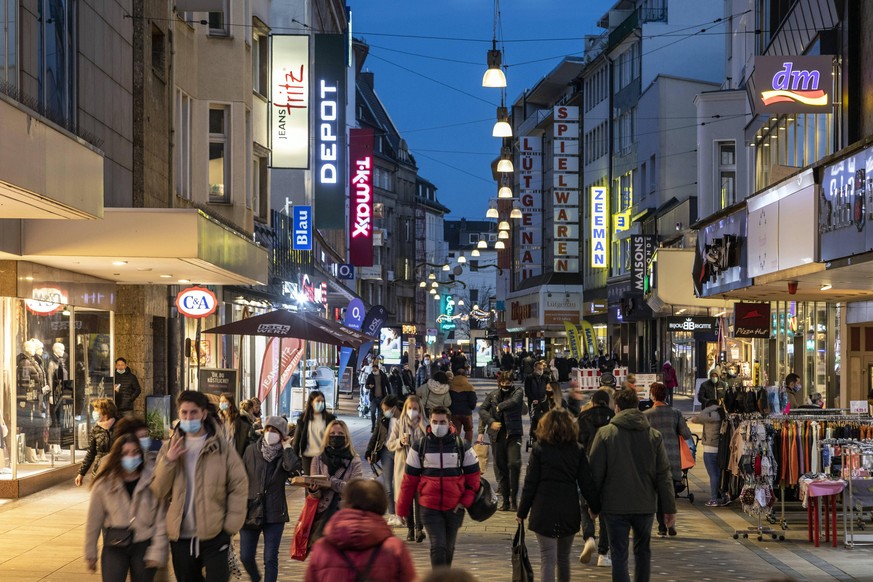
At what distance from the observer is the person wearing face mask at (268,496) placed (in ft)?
35.3

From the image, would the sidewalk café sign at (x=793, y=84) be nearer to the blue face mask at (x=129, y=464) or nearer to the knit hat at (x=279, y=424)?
the knit hat at (x=279, y=424)

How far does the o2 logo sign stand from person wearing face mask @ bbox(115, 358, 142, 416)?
1.84m

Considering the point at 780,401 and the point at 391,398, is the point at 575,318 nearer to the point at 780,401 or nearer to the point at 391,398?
the point at 780,401

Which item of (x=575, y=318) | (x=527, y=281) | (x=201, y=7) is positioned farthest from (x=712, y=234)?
(x=527, y=281)

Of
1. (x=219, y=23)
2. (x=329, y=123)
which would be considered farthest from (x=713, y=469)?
(x=329, y=123)

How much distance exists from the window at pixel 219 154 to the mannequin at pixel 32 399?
10332 millimetres

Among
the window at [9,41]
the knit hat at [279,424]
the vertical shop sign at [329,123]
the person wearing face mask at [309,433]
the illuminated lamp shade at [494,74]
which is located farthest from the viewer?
the vertical shop sign at [329,123]

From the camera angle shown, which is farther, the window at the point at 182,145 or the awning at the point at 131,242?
the window at the point at 182,145

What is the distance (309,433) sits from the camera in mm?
13789

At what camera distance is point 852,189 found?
1600 centimetres

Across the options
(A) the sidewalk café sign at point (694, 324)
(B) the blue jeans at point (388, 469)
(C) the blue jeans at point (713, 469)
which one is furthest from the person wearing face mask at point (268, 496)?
(A) the sidewalk café sign at point (694, 324)

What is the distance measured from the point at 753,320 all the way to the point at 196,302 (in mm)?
11945

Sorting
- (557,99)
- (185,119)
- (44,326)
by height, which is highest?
(557,99)

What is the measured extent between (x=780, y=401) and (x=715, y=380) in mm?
1286
